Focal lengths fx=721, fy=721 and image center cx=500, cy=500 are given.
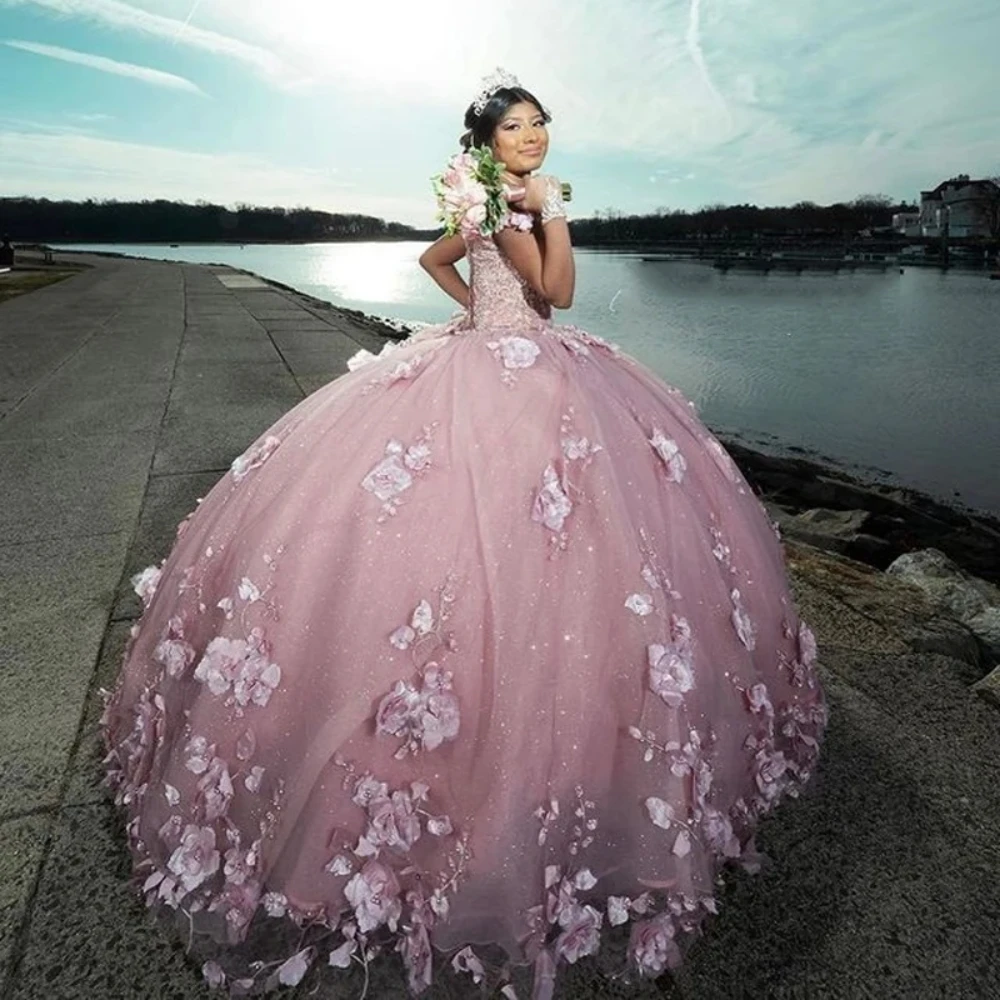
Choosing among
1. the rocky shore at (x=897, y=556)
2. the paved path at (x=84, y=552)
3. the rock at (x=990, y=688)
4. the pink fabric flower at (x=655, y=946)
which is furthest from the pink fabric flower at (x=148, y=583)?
the rock at (x=990, y=688)

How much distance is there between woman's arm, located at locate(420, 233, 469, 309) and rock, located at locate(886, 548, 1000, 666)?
328cm

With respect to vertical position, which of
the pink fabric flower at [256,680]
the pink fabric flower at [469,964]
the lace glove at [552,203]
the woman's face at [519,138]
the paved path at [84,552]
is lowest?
the paved path at [84,552]

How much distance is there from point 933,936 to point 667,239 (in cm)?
18482

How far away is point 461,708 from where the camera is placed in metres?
1.85

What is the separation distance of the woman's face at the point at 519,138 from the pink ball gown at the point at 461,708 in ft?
2.49

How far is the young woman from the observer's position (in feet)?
6.02

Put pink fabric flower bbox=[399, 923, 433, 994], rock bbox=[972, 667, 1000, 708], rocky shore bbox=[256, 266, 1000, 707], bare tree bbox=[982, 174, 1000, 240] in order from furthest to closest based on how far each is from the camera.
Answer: bare tree bbox=[982, 174, 1000, 240] → rocky shore bbox=[256, 266, 1000, 707] → rock bbox=[972, 667, 1000, 708] → pink fabric flower bbox=[399, 923, 433, 994]

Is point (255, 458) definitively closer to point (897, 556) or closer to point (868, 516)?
point (897, 556)

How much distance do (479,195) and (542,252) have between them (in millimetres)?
282

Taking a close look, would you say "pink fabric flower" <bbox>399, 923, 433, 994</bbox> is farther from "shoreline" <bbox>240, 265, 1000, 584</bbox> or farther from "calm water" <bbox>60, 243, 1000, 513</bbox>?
"calm water" <bbox>60, 243, 1000, 513</bbox>

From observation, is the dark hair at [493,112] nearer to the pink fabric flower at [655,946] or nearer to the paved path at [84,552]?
the pink fabric flower at [655,946]

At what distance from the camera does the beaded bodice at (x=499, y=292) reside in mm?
2541

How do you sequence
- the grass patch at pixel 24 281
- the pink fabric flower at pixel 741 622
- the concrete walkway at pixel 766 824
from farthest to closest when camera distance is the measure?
the grass patch at pixel 24 281 → the pink fabric flower at pixel 741 622 → the concrete walkway at pixel 766 824

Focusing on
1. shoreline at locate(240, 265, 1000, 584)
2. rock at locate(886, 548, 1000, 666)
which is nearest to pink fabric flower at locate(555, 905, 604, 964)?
rock at locate(886, 548, 1000, 666)
